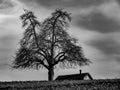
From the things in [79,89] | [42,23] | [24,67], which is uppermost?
[42,23]

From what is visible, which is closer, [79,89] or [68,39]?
[79,89]

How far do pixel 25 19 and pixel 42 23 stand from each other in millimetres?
2978

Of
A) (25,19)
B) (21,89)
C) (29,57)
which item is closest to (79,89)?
(21,89)

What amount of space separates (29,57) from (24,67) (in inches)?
81.1

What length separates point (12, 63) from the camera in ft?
156

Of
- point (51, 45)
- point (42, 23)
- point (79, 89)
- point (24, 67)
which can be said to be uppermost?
point (42, 23)

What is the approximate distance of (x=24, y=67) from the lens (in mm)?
46781

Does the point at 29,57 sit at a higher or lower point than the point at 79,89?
higher

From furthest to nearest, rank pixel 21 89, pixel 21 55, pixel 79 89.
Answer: pixel 21 55
pixel 21 89
pixel 79 89

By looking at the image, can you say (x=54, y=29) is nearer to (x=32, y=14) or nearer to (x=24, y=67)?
(x=32, y=14)

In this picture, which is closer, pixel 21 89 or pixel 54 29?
pixel 21 89

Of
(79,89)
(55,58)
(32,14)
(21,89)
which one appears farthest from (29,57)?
(79,89)

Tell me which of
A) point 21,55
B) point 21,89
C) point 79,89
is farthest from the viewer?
point 21,55

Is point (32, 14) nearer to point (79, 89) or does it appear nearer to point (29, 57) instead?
point (29, 57)
